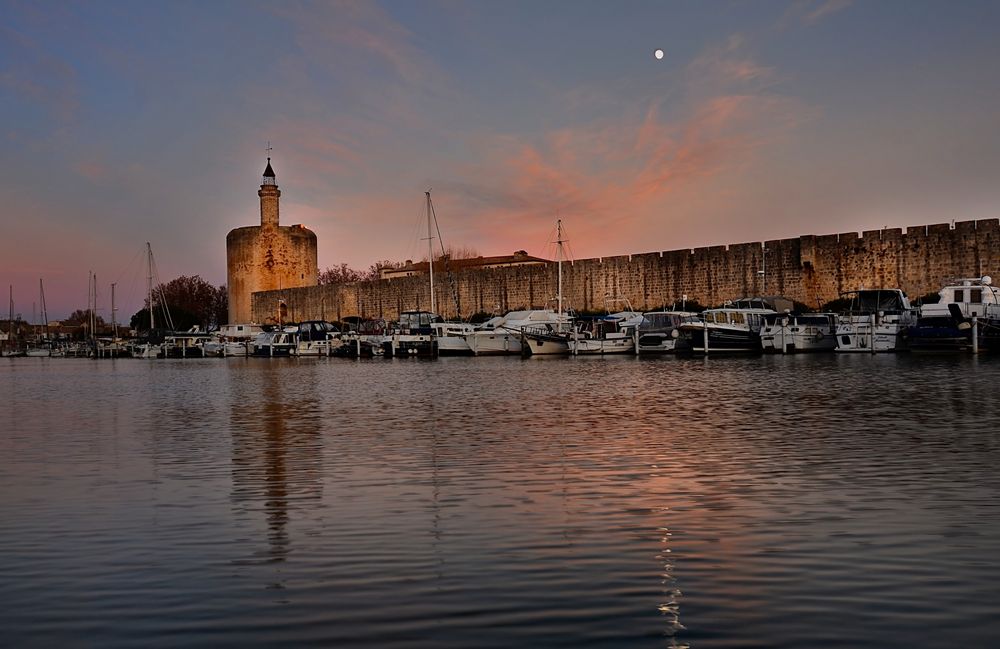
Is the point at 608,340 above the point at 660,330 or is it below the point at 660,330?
below

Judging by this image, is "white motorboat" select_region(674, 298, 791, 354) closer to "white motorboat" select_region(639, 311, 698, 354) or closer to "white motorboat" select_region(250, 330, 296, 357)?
"white motorboat" select_region(639, 311, 698, 354)

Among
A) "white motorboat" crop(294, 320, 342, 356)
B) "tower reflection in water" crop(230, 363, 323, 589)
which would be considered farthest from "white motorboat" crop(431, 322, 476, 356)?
"tower reflection in water" crop(230, 363, 323, 589)

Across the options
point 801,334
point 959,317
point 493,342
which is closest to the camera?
point 959,317

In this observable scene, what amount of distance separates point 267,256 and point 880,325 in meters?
42.0

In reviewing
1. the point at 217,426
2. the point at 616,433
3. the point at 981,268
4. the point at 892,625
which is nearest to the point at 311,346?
the point at 981,268

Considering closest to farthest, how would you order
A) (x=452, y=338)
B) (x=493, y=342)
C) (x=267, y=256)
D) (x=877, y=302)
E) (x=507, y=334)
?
(x=877, y=302), (x=507, y=334), (x=493, y=342), (x=452, y=338), (x=267, y=256)

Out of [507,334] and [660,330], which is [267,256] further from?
[660,330]

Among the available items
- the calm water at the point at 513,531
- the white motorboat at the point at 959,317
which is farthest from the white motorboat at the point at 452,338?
the calm water at the point at 513,531

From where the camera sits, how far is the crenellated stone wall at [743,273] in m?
29.0

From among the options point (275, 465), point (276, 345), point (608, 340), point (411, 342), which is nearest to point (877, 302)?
point (608, 340)

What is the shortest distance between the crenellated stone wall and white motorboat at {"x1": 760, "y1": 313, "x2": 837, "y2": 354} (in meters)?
3.53

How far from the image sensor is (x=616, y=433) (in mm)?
8719

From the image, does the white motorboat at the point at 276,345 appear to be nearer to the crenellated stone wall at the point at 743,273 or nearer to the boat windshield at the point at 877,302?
the crenellated stone wall at the point at 743,273

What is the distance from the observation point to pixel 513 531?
4578mm
